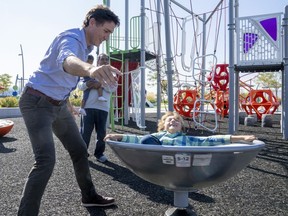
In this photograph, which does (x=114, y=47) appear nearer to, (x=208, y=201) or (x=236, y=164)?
(x=208, y=201)

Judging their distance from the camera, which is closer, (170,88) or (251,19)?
(170,88)

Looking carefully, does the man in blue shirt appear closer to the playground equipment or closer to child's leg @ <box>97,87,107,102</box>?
the playground equipment

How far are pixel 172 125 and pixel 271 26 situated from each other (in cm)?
437

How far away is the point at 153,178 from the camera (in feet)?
5.12

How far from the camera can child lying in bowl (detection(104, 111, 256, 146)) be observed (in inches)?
70.8

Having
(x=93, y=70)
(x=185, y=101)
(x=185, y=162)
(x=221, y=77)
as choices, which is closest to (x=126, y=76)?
(x=185, y=101)

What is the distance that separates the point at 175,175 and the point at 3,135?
5.17 metres

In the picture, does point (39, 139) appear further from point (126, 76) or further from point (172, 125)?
point (126, 76)

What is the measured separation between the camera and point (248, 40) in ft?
18.8

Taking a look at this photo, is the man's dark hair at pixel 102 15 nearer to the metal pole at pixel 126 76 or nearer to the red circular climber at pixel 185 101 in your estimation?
the metal pole at pixel 126 76

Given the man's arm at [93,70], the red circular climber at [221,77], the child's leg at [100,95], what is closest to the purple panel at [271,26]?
the red circular climber at [221,77]

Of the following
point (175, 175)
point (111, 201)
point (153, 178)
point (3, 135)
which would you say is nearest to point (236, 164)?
point (175, 175)

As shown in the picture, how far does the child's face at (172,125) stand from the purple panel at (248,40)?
159 inches

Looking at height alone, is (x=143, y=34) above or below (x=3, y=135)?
above
